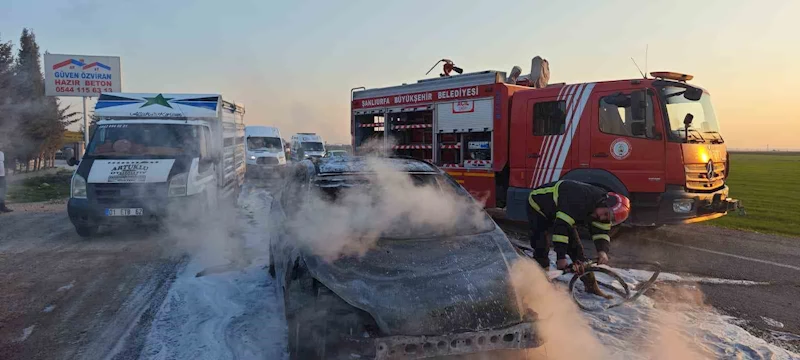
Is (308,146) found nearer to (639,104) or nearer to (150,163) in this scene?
(150,163)

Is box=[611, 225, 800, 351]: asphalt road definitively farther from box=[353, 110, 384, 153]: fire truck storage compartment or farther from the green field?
box=[353, 110, 384, 153]: fire truck storage compartment

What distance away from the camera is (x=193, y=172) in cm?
807

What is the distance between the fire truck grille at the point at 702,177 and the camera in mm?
7070

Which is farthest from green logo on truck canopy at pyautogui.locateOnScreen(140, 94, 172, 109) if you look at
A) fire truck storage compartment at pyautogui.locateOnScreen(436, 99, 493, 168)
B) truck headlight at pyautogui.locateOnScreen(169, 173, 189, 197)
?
fire truck storage compartment at pyautogui.locateOnScreen(436, 99, 493, 168)

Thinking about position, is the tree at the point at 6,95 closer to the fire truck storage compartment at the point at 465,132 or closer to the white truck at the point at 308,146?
the white truck at the point at 308,146

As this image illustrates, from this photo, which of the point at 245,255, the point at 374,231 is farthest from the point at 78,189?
the point at 374,231

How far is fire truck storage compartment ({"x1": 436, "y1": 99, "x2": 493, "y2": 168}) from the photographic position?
29.8ft

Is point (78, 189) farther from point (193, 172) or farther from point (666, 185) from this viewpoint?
point (666, 185)

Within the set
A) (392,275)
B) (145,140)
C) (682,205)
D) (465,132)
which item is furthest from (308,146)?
(392,275)

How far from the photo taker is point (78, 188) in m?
7.60

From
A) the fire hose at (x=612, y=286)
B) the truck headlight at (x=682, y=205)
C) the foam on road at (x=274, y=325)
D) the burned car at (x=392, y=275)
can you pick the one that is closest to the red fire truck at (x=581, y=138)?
the truck headlight at (x=682, y=205)

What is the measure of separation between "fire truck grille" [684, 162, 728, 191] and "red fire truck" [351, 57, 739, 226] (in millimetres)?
15

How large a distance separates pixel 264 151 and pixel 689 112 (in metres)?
16.4

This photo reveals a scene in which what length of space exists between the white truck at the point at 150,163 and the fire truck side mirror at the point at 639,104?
6.85 metres
